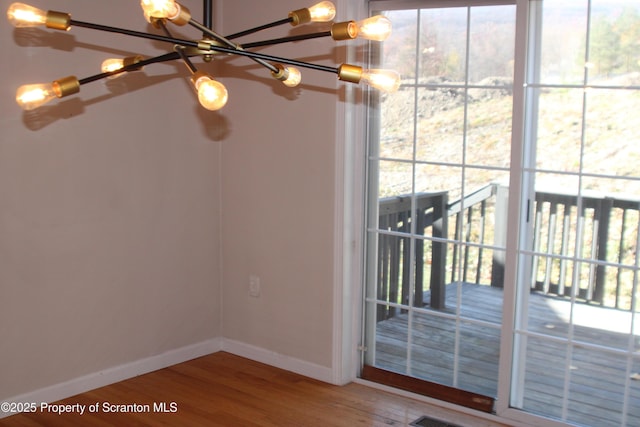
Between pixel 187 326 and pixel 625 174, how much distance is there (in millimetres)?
2803

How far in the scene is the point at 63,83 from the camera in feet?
7.70

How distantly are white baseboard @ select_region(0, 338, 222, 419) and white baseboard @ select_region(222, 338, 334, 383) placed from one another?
0.12m

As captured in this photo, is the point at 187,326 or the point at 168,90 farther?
the point at 187,326

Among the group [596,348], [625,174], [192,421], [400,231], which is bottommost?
[192,421]

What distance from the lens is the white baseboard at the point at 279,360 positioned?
4562 mm

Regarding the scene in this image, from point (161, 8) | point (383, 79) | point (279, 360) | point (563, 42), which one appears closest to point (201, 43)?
point (161, 8)

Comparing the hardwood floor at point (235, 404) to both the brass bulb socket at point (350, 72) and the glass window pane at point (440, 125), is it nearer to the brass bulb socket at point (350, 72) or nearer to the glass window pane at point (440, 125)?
the glass window pane at point (440, 125)

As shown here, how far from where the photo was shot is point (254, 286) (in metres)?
4.87

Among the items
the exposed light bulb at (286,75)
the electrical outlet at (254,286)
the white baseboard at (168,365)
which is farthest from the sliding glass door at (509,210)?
the exposed light bulb at (286,75)

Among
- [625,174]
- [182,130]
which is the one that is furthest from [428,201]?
[182,130]

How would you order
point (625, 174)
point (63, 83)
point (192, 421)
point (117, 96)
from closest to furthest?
point (63, 83) < point (625, 174) < point (192, 421) < point (117, 96)

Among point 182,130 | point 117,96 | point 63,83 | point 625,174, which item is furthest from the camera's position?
point 182,130

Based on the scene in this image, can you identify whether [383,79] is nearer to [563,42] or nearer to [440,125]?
[563,42]

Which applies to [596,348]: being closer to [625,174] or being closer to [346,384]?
[625,174]
